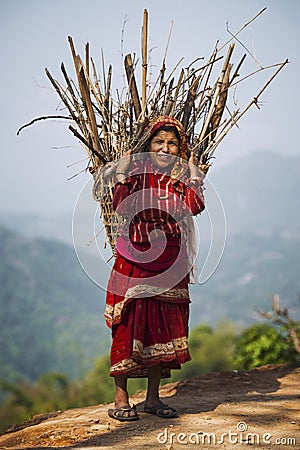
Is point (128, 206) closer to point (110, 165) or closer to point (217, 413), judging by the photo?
point (110, 165)

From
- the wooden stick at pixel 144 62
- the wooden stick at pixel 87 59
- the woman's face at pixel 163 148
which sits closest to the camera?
the woman's face at pixel 163 148

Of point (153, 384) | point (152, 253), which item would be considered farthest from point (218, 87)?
point (153, 384)

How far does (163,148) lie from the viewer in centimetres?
352

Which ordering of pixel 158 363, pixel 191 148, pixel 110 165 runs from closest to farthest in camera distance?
pixel 158 363 → pixel 110 165 → pixel 191 148

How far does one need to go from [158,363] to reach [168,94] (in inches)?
68.5

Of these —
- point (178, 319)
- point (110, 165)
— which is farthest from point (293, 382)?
point (110, 165)

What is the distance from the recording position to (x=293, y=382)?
15.7 feet

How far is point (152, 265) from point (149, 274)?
55mm

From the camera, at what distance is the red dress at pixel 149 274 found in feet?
11.2

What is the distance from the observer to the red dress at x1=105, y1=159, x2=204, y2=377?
3420 mm

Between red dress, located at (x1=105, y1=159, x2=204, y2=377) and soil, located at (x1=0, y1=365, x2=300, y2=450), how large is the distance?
0.35m

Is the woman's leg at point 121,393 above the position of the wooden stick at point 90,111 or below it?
below

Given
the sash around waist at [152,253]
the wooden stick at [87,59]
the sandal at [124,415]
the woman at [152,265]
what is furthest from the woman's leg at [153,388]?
the wooden stick at [87,59]

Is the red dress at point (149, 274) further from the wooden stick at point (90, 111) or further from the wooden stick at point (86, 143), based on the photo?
the wooden stick at point (90, 111)
